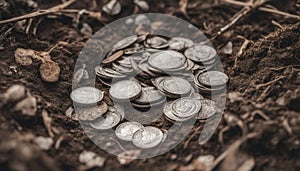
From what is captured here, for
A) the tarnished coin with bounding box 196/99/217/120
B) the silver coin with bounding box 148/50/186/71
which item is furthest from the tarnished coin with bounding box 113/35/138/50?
the tarnished coin with bounding box 196/99/217/120

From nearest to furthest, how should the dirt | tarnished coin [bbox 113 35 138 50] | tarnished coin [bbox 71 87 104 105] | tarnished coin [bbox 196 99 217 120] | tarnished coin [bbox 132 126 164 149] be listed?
the dirt < tarnished coin [bbox 132 126 164 149] < tarnished coin [bbox 196 99 217 120] < tarnished coin [bbox 71 87 104 105] < tarnished coin [bbox 113 35 138 50]

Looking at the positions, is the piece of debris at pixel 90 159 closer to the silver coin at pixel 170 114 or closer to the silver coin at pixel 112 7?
the silver coin at pixel 170 114

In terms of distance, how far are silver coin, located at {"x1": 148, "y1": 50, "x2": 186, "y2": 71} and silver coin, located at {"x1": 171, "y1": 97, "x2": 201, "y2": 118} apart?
37cm

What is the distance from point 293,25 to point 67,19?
2.08 metres

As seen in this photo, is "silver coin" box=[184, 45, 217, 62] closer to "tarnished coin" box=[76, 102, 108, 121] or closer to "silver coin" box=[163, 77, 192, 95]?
"silver coin" box=[163, 77, 192, 95]

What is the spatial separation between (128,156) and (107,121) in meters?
0.40

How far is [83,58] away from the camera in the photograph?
11.9 feet

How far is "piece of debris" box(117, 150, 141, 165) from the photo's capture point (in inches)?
108

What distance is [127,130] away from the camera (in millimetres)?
3047

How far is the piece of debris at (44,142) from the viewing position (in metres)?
2.62

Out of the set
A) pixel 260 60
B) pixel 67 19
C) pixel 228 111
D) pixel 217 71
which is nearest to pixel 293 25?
pixel 260 60

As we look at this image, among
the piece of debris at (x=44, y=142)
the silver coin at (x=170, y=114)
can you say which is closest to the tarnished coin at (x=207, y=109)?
the silver coin at (x=170, y=114)

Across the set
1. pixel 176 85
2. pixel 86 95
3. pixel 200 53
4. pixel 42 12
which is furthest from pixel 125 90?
pixel 42 12

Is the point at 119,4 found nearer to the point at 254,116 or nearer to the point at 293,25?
the point at 293,25
